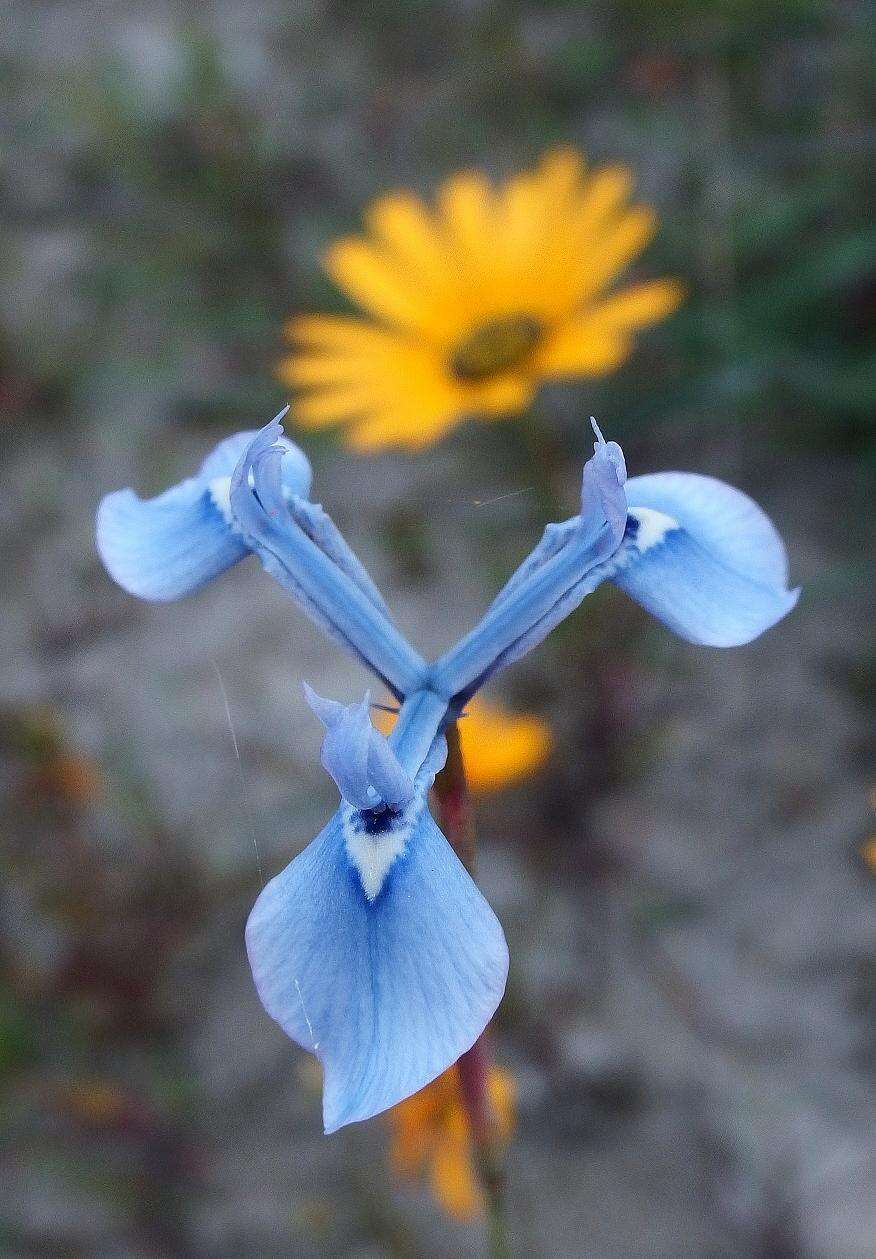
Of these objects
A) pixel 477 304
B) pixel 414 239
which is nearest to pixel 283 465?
pixel 477 304

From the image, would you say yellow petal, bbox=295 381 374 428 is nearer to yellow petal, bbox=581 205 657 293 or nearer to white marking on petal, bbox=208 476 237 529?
yellow petal, bbox=581 205 657 293

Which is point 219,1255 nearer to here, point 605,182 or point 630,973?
point 630,973

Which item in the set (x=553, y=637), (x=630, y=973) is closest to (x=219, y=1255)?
(x=630, y=973)

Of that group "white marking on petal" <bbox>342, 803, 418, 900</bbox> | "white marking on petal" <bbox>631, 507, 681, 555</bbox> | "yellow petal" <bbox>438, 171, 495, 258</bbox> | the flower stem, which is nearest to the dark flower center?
"yellow petal" <bbox>438, 171, 495, 258</bbox>

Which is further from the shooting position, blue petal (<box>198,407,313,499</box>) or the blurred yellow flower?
the blurred yellow flower

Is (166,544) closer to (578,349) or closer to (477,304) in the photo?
(578,349)

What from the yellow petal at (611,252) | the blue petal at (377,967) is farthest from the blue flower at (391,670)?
the yellow petal at (611,252)
